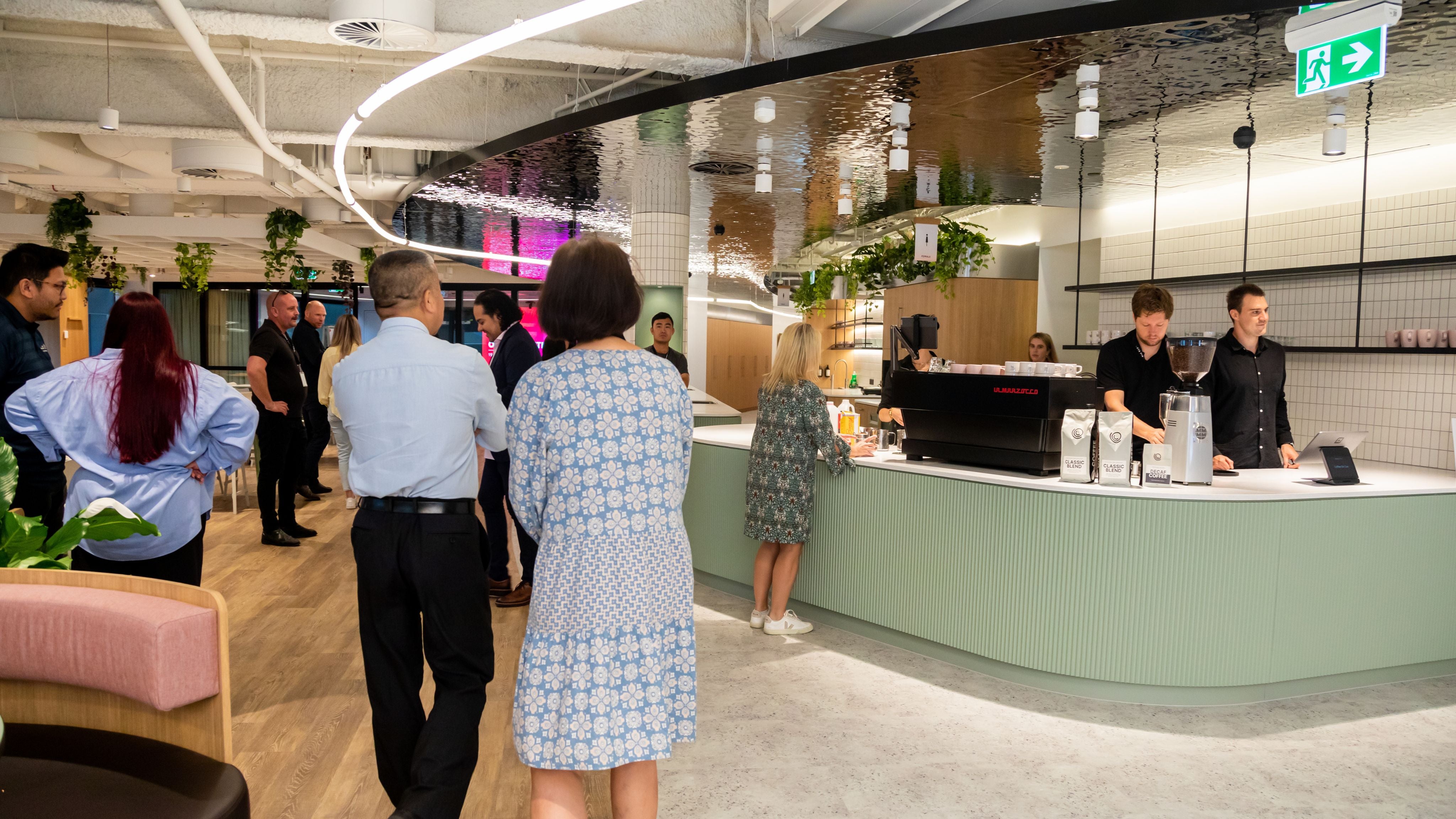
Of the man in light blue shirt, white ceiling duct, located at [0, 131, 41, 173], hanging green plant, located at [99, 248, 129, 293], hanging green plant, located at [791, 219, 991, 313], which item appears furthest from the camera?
hanging green plant, located at [99, 248, 129, 293]

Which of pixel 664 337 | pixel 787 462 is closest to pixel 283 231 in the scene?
pixel 664 337

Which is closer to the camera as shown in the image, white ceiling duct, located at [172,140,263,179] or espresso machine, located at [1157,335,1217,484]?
espresso machine, located at [1157,335,1217,484]

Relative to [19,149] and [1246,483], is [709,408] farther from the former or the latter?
[19,149]

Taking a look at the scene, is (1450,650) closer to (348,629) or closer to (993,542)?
(993,542)

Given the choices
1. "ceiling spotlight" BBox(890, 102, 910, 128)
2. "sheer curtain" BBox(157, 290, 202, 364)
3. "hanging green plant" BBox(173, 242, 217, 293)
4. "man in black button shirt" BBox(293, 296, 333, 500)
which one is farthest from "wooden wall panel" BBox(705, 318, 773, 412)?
"ceiling spotlight" BBox(890, 102, 910, 128)

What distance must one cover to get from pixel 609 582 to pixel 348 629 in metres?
3.17

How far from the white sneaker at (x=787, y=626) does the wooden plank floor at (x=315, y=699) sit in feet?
4.12

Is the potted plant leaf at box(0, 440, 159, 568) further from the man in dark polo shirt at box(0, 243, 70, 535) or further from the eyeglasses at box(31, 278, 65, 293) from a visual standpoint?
the eyeglasses at box(31, 278, 65, 293)

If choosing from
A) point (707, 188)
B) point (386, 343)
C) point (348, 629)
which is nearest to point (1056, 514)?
point (386, 343)

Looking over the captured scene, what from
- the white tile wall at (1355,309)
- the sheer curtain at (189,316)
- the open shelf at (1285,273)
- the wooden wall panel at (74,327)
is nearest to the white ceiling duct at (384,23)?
the open shelf at (1285,273)

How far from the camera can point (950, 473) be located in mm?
4156

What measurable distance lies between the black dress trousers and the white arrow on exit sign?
12.6ft

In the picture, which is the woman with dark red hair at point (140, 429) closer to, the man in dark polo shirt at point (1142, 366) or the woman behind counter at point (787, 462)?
the woman behind counter at point (787, 462)

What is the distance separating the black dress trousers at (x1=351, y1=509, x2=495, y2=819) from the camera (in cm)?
239
